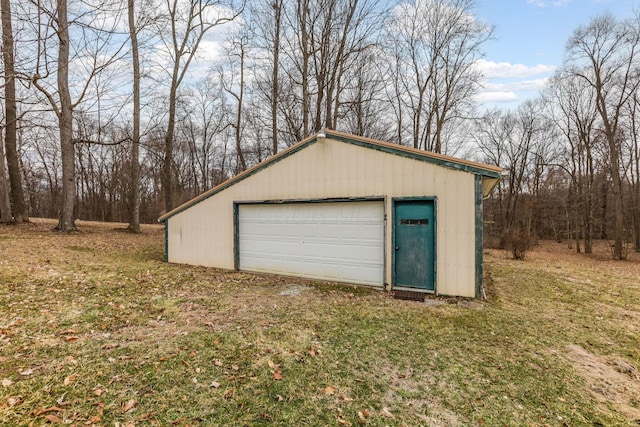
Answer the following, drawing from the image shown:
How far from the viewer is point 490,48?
1633 cm

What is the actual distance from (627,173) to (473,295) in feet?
76.1

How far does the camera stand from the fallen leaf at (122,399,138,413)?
254 centimetres

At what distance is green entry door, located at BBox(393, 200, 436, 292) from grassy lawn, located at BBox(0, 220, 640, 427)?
73 centimetres

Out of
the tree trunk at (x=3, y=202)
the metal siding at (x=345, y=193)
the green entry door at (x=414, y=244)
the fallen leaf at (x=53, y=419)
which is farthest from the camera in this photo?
the tree trunk at (x=3, y=202)

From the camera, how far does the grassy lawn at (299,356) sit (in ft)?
8.57

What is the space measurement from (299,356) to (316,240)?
3.97 m

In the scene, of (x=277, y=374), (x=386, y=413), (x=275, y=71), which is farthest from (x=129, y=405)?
(x=275, y=71)

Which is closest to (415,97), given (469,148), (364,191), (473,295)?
(469,148)

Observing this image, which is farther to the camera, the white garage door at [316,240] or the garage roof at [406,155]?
the white garage door at [316,240]

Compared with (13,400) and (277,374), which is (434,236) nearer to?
(277,374)

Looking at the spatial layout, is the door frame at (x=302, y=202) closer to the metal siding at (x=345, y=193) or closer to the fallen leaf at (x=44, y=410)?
the metal siding at (x=345, y=193)

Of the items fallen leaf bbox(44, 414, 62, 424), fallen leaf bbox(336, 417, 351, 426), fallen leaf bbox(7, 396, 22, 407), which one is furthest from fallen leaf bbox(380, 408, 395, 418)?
fallen leaf bbox(7, 396, 22, 407)

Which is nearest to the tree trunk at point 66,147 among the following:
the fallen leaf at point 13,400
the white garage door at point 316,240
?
the white garage door at point 316,240

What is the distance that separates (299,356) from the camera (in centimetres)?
353
